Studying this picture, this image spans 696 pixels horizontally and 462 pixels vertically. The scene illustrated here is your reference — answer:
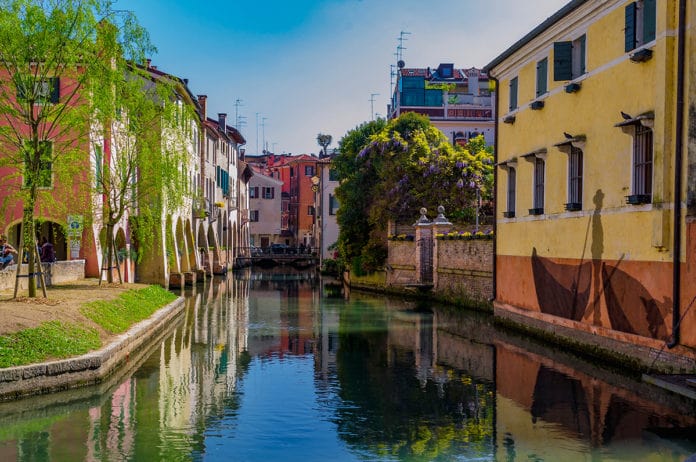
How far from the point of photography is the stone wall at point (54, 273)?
22.2 m

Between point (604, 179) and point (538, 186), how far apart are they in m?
4.73

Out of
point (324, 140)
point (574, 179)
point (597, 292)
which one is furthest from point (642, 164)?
point (324, 140)

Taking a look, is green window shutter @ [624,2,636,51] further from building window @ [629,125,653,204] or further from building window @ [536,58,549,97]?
building window @ [536,58,549,97]

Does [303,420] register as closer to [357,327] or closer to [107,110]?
[107,110]

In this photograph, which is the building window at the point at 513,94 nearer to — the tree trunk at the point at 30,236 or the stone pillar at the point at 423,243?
the stone pillar at the point at 423,243

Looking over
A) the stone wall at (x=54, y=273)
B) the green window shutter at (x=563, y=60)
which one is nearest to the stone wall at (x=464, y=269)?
the green window shutter at (x=563, y=60)

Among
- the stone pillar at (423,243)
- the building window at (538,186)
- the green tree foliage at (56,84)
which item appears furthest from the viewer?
the stone pillar at (423,243)

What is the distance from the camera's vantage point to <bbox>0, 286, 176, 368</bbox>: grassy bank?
14.1 metres

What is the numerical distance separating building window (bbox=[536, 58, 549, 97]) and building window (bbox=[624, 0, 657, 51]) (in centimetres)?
505

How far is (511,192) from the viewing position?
84.2 ft

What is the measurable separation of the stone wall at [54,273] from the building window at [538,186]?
14.1 m

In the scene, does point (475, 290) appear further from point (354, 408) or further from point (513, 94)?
point (354, 408)

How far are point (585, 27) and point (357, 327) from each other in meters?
11.7

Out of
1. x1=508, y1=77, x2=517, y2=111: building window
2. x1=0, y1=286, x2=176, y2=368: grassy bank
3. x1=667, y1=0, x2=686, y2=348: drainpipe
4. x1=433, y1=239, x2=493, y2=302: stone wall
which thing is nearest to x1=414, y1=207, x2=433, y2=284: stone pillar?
x1=433, y1=239, x2=493, y2=302: stone wall
